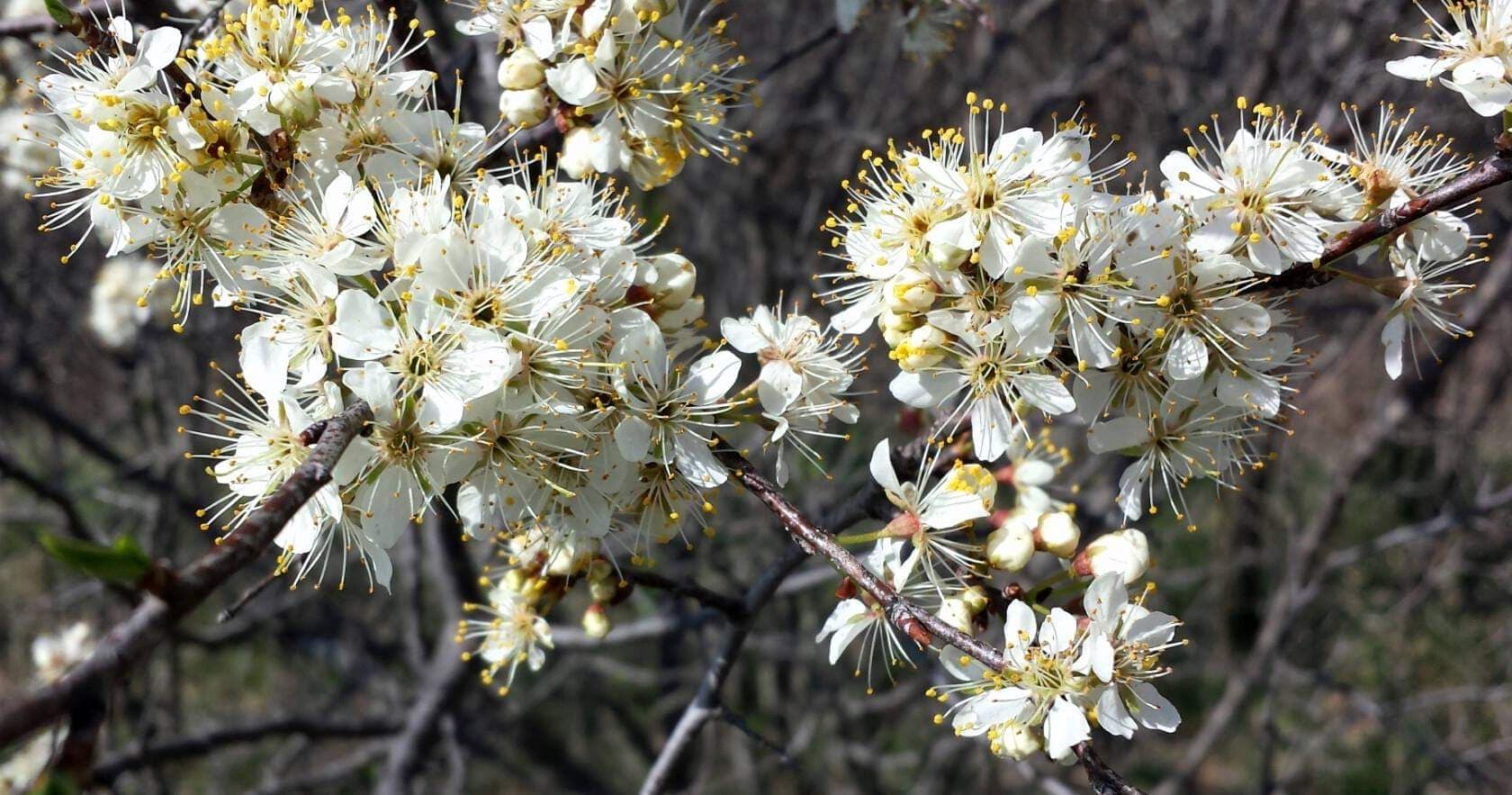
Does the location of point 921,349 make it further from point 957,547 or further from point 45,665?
point 45,665

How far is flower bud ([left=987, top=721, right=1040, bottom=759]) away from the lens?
141 cm

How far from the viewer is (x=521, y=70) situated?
168cm

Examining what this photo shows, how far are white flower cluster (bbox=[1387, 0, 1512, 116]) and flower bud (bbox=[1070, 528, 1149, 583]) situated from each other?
0.78 meters

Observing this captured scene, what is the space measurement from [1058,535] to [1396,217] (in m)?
0.67

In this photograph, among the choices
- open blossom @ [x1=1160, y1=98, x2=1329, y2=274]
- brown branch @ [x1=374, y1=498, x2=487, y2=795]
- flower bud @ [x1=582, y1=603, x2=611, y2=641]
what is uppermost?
open blossom @ [x1=1160, y1=98, x2=1329, y2=274]

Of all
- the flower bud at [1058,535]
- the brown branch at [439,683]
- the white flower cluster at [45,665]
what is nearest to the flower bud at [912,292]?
the flower bud at [1058,535]

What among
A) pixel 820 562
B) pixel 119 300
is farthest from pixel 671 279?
pixel 119 300

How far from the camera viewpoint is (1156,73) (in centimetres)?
474

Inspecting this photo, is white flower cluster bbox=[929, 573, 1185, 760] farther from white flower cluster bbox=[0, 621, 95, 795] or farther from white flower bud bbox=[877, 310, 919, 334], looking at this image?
white flower cluster bbox=[0, 621, 95, 795]

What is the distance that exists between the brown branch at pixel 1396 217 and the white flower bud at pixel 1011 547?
49 centimetres

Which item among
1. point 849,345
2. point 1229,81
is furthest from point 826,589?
point 849,345

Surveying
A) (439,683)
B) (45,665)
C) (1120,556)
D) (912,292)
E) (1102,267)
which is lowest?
(45,665)

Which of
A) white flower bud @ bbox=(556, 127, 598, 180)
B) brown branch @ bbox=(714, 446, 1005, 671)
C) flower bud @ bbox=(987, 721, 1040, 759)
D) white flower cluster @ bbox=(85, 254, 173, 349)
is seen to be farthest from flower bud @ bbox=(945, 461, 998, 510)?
white flower cluster @ bbox=(85, 254, 173, 349)

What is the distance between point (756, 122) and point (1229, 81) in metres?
1.92
